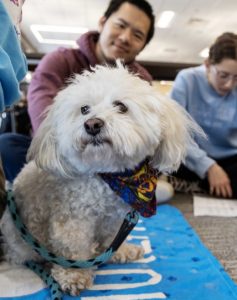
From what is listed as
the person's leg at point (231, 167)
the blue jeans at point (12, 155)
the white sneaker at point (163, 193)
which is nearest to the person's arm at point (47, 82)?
the blue jeans at point (12, 155)

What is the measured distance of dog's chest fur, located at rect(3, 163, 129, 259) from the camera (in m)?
0.82

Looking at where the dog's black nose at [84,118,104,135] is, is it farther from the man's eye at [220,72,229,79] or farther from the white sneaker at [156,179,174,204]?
the man's eye at [220,72,229,79]

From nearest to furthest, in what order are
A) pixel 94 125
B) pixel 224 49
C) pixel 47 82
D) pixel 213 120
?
pixel 94 125
pixel 47 82
pixel 224 49
pixel 213 120

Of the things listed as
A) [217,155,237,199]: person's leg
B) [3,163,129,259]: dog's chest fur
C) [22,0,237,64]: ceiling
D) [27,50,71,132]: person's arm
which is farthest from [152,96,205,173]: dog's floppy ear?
[22,0,237,64]: ceiling

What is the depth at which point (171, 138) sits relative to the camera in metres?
0.79

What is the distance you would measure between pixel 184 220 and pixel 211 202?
1.27 ft

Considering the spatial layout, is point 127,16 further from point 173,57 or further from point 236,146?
point 173,57

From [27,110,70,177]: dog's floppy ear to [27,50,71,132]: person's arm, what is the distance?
0.44m

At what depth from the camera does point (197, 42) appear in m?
6.79

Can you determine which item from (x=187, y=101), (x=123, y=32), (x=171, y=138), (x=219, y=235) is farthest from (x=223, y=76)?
(x=171, y=138)

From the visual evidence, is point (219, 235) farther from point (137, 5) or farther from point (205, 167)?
point (137, 5)

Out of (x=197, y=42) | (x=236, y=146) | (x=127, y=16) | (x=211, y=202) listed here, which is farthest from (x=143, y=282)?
(x=197, y=42)

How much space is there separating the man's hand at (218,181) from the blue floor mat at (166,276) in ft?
1.95

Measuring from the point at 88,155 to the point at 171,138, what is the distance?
19cm
